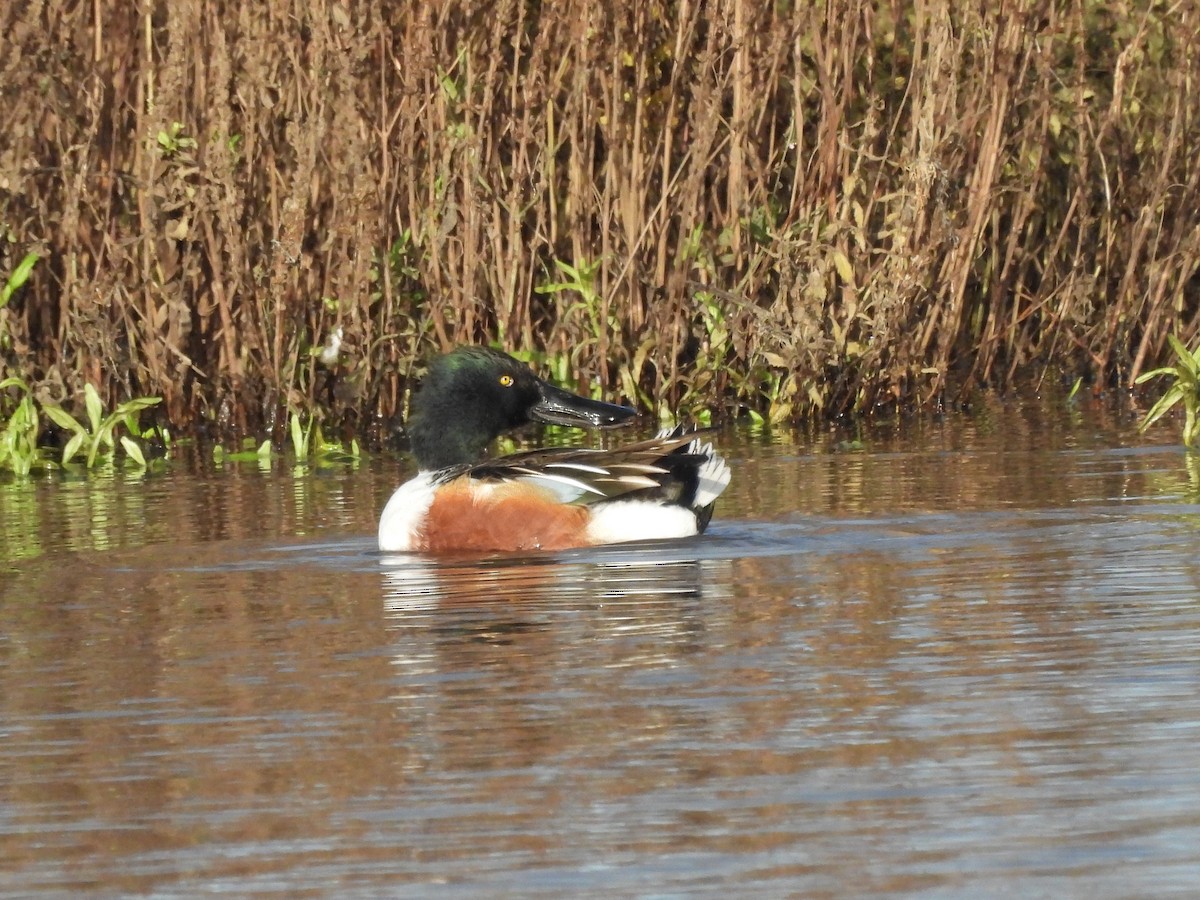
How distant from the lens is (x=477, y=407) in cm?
785

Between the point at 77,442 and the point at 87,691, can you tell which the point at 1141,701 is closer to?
the point at 87,691

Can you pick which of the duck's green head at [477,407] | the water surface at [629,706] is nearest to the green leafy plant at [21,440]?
the water surface at [629,706]

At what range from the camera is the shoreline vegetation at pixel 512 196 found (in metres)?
9.91

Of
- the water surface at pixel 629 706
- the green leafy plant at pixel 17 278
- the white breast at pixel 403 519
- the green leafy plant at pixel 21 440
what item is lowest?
the water surface at pixel 629 706

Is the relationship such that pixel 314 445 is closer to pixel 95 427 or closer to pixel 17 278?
pixel 95 427

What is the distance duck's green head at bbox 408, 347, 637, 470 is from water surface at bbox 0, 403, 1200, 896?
46 cm

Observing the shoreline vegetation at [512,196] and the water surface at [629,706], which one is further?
the shoreline vegetation at [512,196]

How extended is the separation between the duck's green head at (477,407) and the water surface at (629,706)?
0.46 metres

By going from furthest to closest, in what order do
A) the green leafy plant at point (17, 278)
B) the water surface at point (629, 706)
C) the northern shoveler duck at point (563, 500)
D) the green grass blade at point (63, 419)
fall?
the green leafy plant at point (17, 278) < the green grass blade at point (63, 419) < the northern shoveler duck at point (563, 500) < the water surface at point (629, 706)

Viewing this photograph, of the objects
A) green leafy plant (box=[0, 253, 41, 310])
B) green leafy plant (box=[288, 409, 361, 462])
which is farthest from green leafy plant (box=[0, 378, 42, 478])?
green leafy plant (box=[288, 409, 361, 462])

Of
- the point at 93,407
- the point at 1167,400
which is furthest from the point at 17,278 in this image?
the point at 1167,400

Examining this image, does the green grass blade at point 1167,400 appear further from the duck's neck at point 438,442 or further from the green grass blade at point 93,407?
the green grass blade at point 93,407

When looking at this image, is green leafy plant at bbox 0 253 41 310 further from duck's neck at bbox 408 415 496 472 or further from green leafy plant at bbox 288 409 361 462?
duck's neck at bbox 408 415 496 472

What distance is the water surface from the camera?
3381 millimetres
